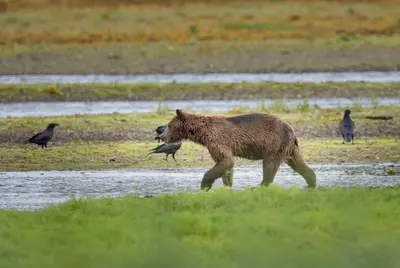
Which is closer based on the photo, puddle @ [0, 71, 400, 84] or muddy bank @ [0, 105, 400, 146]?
muddy bank @ [0, 105, 400, 146]

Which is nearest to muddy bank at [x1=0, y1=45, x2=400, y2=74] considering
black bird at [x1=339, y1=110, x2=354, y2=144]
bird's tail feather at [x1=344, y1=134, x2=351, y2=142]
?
black bird at [x1=339, y1=110, x2=354, y2=144]

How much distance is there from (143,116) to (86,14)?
27.2 meters

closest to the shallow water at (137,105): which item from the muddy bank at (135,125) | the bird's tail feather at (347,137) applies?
the muddy bank at (135,125)

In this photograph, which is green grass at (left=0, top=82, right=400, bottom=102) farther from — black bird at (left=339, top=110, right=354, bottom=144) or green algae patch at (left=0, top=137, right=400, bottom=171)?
black bird at (left=339, top=110, right=354, bottom=144)

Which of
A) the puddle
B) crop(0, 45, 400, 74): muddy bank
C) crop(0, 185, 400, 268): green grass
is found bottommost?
crop(0, 185, 400, 268): green grass

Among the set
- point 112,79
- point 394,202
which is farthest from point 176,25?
point 394,202

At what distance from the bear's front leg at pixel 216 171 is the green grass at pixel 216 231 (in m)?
1.28

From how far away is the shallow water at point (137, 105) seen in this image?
22.0 metres

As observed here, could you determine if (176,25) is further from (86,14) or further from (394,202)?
(394,202)

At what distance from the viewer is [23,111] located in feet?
73.0

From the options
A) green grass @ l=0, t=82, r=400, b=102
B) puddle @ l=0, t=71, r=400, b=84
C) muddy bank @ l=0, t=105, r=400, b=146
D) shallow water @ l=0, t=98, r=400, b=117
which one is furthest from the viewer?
puddle @ l=0, t=71, r=400, b=84

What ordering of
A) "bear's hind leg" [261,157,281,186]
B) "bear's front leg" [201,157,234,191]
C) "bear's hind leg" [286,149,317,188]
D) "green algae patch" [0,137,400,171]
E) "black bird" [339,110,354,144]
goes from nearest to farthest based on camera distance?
"bear's front leg" [201,157,234,191], "bear's hind leg" [261,157,281,186], "bear's hind leg" [286,149,317,188], "green algae patch" [0,137,400,171], "black bird" [339,110,354,144]

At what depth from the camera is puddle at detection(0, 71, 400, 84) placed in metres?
27.8

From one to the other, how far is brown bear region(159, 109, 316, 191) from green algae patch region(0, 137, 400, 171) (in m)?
2.79
